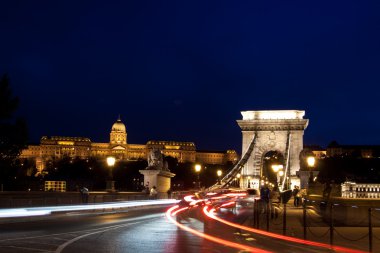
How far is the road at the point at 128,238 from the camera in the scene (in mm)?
13227

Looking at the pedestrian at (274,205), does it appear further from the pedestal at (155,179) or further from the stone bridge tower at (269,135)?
the stone bridge tower at (269,135)

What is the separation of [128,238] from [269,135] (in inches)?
2425

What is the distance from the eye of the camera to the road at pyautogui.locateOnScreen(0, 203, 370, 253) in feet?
43.4

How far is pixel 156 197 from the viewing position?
123ft

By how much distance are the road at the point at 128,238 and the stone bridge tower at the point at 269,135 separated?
179 ft

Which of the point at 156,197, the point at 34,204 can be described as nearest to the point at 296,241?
the point at 34,204

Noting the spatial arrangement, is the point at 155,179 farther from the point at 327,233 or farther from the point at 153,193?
the point at 327,233

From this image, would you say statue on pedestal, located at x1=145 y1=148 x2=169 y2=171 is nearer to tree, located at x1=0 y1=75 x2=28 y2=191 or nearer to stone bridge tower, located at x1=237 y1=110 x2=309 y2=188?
tree, located at x1=0 y1=75 x2=28 y2=191

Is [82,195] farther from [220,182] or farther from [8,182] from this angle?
[220,182]

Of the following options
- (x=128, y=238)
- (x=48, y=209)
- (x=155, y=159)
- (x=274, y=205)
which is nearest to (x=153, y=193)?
(x=155, y=159)

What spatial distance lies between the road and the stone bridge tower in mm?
54688

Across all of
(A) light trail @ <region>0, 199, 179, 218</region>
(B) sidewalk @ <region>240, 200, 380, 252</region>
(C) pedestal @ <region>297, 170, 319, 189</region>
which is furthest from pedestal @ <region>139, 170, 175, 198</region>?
(B) sidewalk @ <region>240, 200, 380, 252</region>

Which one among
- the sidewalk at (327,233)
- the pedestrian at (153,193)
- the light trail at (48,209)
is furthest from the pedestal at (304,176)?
the sidewalk at (327,233)

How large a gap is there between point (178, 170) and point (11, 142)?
308ft
